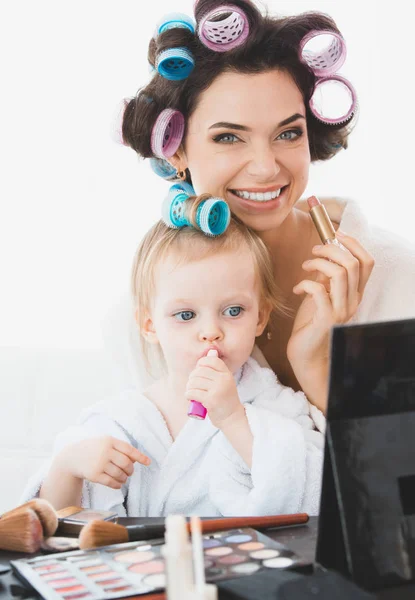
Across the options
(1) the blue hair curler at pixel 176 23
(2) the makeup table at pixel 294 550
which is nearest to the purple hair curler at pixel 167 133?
(1) the blue hair curler at pixel 176 23

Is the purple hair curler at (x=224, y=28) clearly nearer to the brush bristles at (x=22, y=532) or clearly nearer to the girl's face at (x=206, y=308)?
the girl's face at (x=206, y=308)

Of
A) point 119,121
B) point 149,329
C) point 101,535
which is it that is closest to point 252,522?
point 101,535

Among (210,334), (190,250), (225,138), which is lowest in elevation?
(210,334)

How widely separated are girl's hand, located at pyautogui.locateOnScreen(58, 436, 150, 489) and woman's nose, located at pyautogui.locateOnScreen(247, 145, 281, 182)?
506 mm

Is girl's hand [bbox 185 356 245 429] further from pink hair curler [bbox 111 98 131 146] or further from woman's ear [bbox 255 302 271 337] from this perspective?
pink hair curler [bbox 111 98 131 146]

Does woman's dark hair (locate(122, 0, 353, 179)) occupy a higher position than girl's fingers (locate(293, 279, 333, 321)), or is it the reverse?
woman's dark hair (locate(122, 0, 353, 179))

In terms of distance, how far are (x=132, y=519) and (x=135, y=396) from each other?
372 mm

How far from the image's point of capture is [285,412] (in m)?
1.38

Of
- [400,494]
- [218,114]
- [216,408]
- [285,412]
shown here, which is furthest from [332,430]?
[218,114]

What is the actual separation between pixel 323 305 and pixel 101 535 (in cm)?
65

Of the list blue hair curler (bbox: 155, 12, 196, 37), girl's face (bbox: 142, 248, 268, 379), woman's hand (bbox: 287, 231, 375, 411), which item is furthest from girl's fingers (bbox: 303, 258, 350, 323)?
blue hair curler (bbox: 155, 12, 196, 37)

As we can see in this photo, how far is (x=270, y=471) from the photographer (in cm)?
121

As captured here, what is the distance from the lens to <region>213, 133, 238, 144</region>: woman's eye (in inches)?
59.3

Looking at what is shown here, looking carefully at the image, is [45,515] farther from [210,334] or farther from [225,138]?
[225,138]
